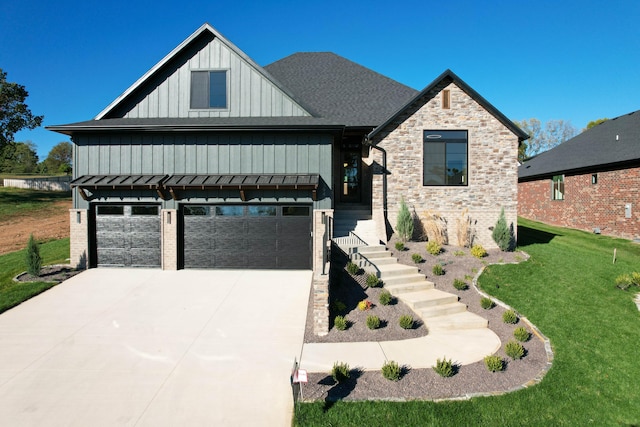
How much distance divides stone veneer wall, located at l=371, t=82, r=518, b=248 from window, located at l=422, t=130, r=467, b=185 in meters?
0.22

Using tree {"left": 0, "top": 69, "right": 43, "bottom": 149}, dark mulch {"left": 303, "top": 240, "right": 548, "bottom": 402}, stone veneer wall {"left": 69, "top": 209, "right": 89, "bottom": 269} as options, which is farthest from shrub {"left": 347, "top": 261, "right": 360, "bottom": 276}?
tree {"left": 0, "top": 69, "right": 43, "bottom": 149}

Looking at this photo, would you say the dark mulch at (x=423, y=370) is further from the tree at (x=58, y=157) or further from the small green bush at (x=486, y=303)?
the tree at (x=58, y=157)

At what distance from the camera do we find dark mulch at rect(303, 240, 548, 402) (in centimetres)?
521

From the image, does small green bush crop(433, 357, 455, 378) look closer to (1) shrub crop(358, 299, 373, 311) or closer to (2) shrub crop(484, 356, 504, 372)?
(2) shrub crop(484, 356, 504, 372)

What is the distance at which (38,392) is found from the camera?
5234 millimetres

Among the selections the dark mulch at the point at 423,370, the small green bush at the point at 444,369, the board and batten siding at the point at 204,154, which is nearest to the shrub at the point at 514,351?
the dark mulch at the point at 423,370

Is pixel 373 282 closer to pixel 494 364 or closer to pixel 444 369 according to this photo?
pixel 444 369

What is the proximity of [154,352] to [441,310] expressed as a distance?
662cm

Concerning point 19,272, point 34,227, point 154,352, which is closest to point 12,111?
point 34,227

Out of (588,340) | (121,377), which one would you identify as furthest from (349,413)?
(588,340)

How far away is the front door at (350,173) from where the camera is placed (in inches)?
592

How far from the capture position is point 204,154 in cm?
1136

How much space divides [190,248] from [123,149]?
14.0ft

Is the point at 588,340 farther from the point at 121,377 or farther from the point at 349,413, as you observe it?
the point at 121,377
